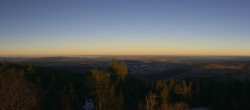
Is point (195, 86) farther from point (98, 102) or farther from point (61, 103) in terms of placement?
point (61, 103)

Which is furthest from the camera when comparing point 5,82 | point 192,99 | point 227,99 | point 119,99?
point 192,99

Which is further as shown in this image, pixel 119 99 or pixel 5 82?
pixel 119 99

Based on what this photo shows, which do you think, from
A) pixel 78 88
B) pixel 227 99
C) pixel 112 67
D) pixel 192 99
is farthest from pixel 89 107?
pixel 227 99

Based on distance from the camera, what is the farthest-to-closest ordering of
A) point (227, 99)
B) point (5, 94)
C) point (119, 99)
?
point (227, 99), point (119, 99), point (5, 94)

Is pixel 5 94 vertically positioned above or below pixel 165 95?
above

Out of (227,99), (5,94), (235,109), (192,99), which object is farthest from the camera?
(192,99)

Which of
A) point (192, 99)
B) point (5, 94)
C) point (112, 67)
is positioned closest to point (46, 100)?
point (112, 67)

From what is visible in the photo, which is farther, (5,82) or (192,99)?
(192,99)

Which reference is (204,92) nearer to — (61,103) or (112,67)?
(112,67)

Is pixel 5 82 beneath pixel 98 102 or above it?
above
